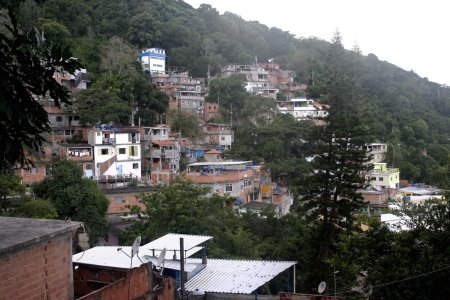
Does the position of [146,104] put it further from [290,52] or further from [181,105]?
[290,52]

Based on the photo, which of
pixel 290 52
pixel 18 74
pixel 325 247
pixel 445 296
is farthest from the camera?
pixel 290 52

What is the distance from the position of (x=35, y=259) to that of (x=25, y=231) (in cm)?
42

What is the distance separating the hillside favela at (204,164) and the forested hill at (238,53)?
273mm

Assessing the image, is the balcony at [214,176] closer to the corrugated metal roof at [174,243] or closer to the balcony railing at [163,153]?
the balcony railing at [163,153]

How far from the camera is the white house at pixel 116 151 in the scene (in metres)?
28.7

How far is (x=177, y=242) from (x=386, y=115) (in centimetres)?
4558

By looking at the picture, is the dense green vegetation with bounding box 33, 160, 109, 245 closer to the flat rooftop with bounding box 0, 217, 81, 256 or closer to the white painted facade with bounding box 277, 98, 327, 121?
the flat rooftop with bounding box 0, 217, 81, 256

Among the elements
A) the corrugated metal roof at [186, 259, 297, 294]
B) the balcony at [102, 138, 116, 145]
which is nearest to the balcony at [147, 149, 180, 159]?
the balcony at [102, 138, 116, 145]

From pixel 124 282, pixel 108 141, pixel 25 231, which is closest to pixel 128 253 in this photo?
pixel 124 282

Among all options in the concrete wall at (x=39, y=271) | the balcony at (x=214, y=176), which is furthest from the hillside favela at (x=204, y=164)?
the balcony at (x=214, y=176)

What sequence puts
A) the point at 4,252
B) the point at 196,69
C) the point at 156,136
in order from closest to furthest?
the point at 4,252, the point at 156,136, the point at 196,69

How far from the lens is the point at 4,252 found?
205 inches

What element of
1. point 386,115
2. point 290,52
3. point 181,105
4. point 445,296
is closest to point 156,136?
point 181,105

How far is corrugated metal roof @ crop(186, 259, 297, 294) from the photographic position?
964 cm
